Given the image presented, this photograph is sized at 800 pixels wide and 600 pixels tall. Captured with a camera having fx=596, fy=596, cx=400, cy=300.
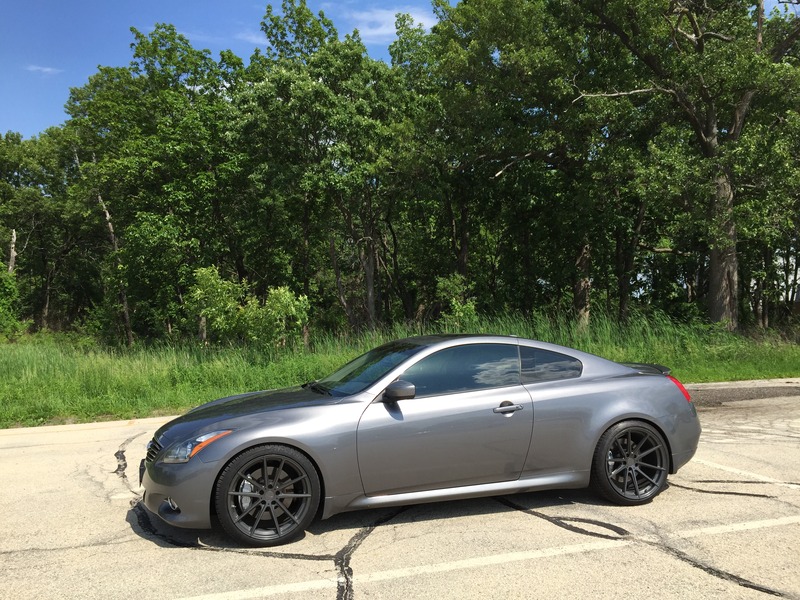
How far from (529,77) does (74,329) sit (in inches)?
1737

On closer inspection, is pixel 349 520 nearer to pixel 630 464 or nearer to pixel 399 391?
pixel 399 391

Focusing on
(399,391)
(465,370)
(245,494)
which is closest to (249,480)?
(245,494)

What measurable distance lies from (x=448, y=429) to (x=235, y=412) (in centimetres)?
163

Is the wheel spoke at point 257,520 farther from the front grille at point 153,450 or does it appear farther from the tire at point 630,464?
the tire at point 630,464

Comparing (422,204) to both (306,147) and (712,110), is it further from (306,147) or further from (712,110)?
(712,110)

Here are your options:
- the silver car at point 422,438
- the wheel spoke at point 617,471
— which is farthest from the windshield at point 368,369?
the wheel spoke at point 617,471

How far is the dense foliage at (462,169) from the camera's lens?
58.6 ft

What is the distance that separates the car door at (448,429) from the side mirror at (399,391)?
0.27ft

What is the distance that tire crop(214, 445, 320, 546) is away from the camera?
410cm

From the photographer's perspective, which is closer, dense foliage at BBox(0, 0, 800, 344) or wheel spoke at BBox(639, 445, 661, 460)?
wheel spoke at BBox(639, 445, 661, 460)

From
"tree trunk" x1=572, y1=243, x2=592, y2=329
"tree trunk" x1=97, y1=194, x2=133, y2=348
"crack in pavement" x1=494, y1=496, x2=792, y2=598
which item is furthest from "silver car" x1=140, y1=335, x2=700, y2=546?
"tree trunk" x1=97, y1=194, x2=133, y2=348

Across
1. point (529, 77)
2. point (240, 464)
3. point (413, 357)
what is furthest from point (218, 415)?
point (529, 77)

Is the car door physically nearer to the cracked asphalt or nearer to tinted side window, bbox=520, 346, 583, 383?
tinted side window, bbox=520, 346, 583, 383

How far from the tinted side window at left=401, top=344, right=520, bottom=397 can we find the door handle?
20 centimetres
